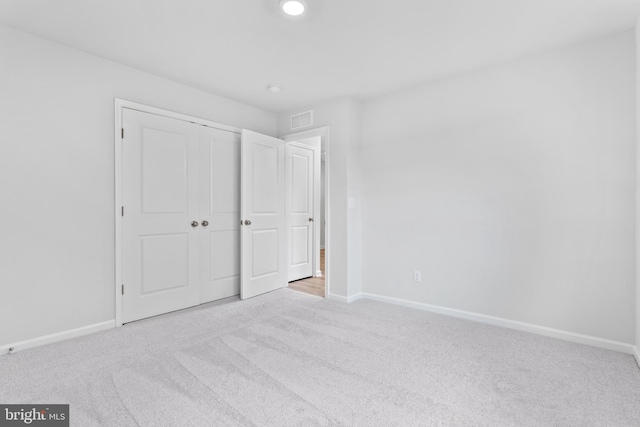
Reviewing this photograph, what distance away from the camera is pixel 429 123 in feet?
10.9

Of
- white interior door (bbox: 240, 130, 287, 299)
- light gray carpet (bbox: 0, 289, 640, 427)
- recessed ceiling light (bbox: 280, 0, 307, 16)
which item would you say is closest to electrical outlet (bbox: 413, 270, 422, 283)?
light gray carpet (bbox: 0, 289, 640, 427)

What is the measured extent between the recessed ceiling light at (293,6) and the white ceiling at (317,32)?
0.07 m

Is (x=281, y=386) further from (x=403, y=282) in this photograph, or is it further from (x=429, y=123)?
(x=429, y=123)

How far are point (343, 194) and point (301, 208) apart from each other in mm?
1209

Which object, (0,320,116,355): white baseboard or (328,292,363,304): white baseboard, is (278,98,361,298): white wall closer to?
(328,292,363,304): white baseboard

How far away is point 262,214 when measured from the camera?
4.01 metres

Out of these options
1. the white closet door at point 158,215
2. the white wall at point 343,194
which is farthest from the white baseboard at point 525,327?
the white closet door at point 158,215

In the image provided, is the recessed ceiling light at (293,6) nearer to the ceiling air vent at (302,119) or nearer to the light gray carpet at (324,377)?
the ceiling air vent at (302,119)

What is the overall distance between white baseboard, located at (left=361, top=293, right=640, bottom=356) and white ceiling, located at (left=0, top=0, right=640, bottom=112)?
240cm

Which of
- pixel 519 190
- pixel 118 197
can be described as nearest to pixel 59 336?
pixel 118 197

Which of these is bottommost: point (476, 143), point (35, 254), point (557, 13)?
point (35, 254)

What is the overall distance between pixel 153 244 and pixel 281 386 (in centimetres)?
207

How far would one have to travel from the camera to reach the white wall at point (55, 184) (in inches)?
91.1

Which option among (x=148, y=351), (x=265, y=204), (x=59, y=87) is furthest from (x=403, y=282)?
(x=59, y=87)
